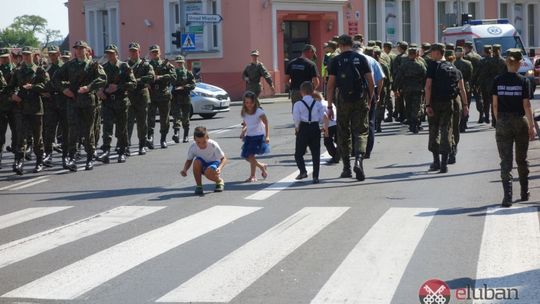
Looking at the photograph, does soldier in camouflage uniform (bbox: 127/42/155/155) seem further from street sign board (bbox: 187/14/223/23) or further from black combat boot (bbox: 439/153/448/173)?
street sign board (bbox: 187/14/223/23)

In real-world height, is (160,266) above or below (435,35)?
below

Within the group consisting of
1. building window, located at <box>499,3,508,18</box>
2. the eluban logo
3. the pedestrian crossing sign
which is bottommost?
the eluban logo

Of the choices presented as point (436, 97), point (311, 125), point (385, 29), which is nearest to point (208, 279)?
point (311, 125)

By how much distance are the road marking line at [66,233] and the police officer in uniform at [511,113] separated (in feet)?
13.1

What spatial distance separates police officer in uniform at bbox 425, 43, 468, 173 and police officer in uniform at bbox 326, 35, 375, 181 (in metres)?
1.00

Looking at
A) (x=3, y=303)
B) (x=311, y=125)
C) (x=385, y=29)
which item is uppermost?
(x=385, y=29)

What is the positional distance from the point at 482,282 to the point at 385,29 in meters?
41.6

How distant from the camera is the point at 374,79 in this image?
49.5 ft

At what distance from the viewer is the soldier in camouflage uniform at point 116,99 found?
17.4 m

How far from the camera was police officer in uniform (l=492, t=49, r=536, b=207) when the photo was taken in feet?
37.2

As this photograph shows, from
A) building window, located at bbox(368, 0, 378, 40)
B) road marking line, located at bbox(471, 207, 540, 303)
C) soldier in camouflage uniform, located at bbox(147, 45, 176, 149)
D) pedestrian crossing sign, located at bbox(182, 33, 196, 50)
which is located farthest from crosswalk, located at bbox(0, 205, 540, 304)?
building window, located at bbox(368, 0, 378, 40)

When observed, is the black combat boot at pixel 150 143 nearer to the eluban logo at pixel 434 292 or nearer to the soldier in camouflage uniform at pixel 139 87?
the soldier in camouflage uniform at pixel 139 87

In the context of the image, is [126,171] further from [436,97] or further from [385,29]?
[385,29]

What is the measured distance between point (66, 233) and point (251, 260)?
8.41 ft
